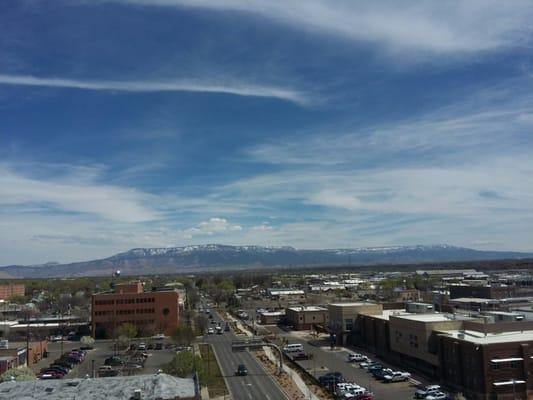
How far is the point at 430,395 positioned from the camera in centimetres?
3691

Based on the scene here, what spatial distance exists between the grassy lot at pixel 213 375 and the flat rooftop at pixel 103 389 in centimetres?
980

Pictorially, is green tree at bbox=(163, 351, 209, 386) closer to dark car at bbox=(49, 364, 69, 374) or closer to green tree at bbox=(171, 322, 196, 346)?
dark car at bbox=(49, 364, 69, 374)

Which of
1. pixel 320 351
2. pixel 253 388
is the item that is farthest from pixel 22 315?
pixel 253 388

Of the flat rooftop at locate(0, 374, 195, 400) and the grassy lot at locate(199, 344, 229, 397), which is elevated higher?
Answer: the flat rooftop at locate(0, 374, 195, 400)

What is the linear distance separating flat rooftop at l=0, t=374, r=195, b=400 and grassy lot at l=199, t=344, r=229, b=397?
32.1 feet

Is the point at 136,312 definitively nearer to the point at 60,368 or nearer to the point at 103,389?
the point at 60,368

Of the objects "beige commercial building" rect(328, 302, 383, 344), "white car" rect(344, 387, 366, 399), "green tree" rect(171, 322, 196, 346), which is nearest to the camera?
"white car" rect(344, 387, 366, 399)

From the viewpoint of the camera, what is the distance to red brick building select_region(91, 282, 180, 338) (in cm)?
7575

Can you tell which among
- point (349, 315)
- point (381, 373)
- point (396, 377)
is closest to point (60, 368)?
point (381, 373)

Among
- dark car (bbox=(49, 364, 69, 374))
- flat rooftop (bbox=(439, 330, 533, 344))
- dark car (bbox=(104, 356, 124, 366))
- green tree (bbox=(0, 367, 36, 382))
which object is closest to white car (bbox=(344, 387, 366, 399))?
flat rooftop (bbox=(439, 330, 533, 344))

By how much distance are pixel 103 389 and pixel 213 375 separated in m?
18.3

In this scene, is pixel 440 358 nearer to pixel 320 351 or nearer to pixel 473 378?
pixel 473 378

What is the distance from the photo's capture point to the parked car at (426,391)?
37.2 metres

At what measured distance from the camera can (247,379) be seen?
1786 inches
